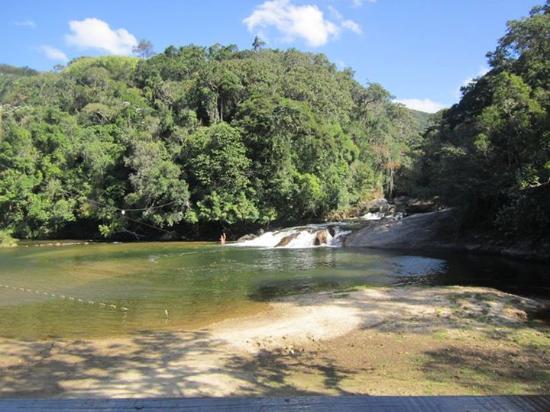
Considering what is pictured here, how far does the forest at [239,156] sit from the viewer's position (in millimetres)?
32938

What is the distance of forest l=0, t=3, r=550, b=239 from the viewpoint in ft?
108

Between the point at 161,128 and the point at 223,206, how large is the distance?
1619 centimetres

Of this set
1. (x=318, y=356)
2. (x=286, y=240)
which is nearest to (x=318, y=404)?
(x=318, y=356)

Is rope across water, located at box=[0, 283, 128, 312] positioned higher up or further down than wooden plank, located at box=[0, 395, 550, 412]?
further down

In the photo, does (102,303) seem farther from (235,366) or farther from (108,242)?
(108,242)

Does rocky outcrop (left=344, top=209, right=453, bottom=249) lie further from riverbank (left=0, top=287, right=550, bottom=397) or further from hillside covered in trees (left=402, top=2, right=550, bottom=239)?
riverbank (left=0, top=287, right=550, bottom=397)

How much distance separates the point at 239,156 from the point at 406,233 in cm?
1757

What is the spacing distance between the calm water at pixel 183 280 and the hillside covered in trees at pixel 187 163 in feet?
36.5

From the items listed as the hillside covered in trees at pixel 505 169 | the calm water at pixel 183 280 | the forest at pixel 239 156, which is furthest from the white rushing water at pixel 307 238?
the hillside covered in trees at pixel 505 169

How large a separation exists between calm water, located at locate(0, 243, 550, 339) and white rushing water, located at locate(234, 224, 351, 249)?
332 cm

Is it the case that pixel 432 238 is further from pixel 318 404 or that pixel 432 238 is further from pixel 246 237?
pixel 318 404

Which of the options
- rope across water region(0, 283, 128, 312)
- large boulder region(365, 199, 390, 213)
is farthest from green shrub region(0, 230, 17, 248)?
large boulder region(365, 199, 390, 213)

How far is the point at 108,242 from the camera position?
4694 cm

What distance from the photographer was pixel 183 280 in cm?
2364
